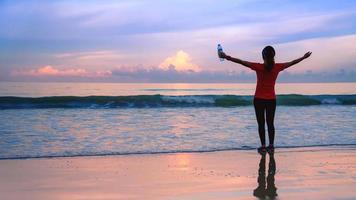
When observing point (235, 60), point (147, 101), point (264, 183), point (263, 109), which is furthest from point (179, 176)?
point (147, 101)

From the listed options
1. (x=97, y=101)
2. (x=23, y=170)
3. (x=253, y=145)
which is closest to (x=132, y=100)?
(x=97, y=101)

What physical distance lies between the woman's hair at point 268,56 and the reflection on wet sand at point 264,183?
5.18 ft

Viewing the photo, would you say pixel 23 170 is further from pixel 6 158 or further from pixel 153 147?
pixel 153 147

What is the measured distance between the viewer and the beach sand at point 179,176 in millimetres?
4934

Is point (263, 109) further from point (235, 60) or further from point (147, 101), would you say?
point (147, 101)

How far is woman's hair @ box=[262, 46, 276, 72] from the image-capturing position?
786cm

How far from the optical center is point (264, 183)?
5.45 m

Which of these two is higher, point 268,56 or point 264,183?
point 268,56

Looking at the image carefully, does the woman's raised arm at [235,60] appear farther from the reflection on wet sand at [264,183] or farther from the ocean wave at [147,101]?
the ocean wave at [147,101]

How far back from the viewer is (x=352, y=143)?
31.6 feet

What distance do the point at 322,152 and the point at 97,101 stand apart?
65.9 feet

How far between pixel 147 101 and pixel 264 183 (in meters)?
22.9

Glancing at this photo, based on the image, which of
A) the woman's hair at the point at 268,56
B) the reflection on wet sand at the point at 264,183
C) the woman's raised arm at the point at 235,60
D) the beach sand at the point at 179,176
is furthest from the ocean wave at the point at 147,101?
the reflection on wet sand at the point at 264,183

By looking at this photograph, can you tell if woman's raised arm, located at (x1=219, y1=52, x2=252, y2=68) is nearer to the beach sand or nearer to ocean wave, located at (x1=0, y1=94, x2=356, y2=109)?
the beach sand
